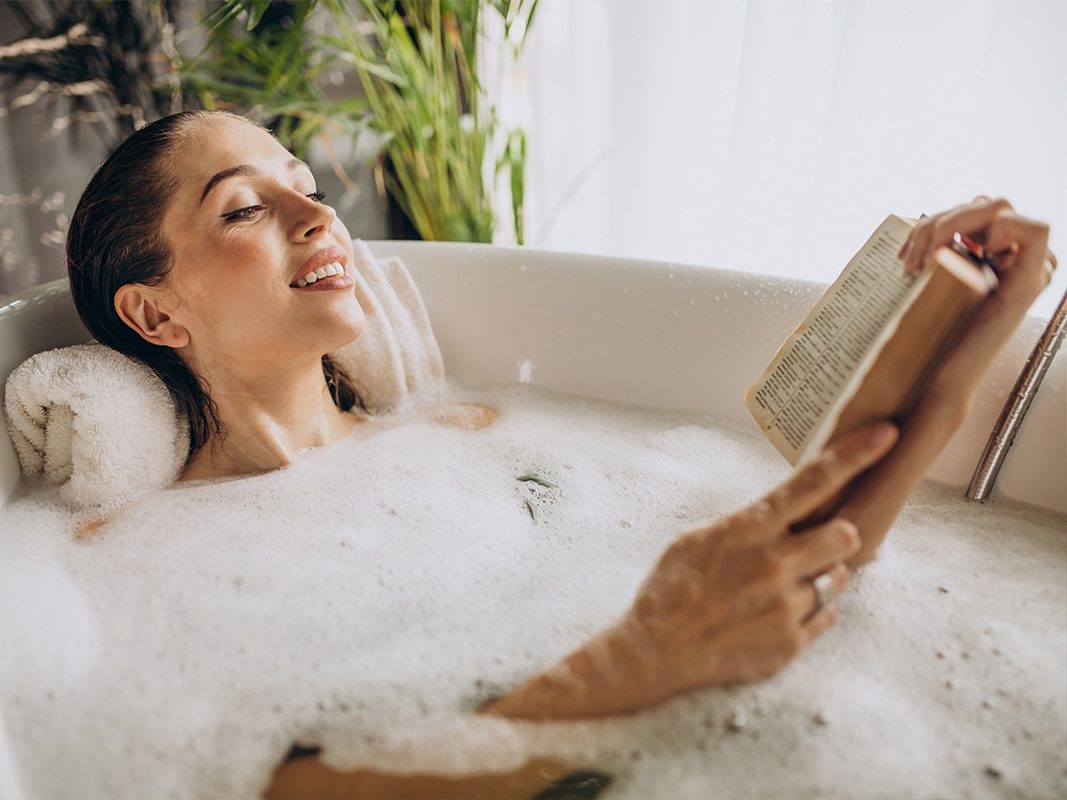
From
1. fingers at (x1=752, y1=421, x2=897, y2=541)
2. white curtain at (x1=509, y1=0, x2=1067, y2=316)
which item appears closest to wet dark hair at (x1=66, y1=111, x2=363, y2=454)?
fingers at (x1=752, y1=421, x2=897, y2=541)

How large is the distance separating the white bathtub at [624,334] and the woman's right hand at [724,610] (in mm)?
513

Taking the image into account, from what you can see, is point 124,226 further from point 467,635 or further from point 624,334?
point 624,334

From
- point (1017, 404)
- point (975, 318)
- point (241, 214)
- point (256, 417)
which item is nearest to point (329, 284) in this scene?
point (241, 214)

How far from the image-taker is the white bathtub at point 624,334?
1.11m

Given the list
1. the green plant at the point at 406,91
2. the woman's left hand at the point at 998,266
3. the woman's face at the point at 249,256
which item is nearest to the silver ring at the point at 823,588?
the woman's left hand at the point at 998,266

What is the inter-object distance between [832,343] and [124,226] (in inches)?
36.5

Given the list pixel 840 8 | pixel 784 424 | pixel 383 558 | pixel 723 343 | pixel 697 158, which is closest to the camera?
pixel 784 424

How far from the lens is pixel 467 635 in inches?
34.5

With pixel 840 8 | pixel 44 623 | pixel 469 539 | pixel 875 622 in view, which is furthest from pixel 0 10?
pixel 875 622

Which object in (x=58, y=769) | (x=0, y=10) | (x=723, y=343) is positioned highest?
(x=0, y=10)

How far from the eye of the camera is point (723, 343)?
137cm

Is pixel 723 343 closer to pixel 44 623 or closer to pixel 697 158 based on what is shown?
pixel 697 158

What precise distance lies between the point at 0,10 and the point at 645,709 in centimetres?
198

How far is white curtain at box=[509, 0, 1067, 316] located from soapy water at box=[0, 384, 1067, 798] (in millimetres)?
679
